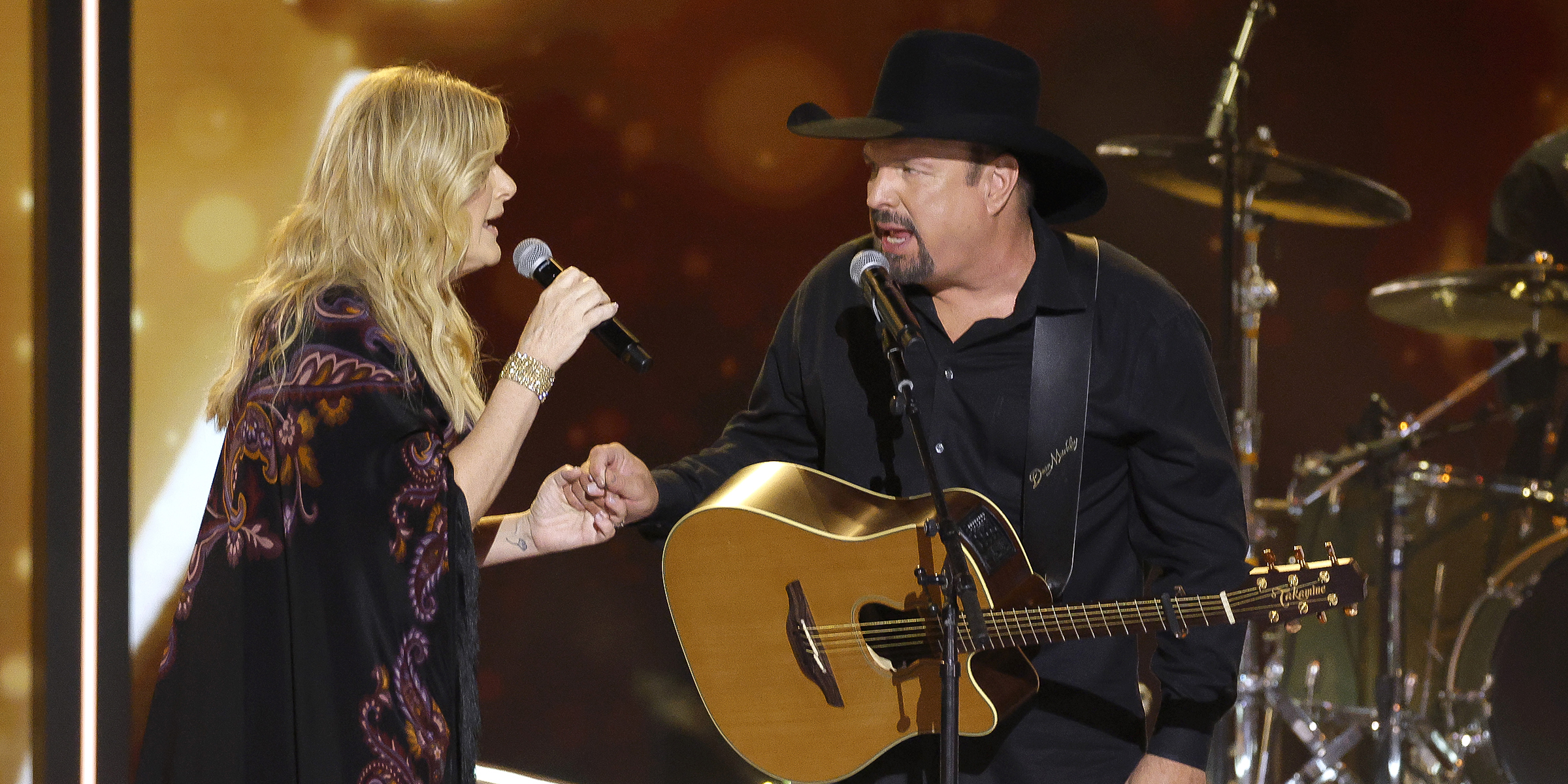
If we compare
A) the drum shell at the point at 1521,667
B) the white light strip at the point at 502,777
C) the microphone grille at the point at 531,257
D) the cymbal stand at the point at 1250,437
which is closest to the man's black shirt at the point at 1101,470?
the microphone grille at the point at 531,257

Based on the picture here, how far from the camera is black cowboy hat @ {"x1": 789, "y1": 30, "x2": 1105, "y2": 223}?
2.19 m

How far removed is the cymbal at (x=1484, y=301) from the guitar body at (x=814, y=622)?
2618mm

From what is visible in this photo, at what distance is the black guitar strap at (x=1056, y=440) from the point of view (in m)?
2.13

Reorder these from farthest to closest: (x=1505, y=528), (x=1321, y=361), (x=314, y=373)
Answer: (x=1321, y=361)
(x=1505, y=528)
(x=314, y=373)

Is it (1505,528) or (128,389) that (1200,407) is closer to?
(1505,528)

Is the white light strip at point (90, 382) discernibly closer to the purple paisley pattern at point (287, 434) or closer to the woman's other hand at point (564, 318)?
the purple paisley pattern at point (287, 434)

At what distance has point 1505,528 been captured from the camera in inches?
156

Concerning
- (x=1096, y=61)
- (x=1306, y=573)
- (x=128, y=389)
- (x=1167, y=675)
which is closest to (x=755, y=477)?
(x=1167, y=675)

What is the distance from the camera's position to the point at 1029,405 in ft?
7.19

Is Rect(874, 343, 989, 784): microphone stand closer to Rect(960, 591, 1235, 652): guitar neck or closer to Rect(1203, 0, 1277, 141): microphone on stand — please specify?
Rect(960, 591, 1235, 652): guitar neck

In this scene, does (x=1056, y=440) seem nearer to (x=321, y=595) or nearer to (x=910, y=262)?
(x=910, y=262)

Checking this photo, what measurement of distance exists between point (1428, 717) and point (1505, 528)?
677 mm

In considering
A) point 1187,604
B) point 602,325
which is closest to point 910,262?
point 602,325

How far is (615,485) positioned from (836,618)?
47 centimetres
